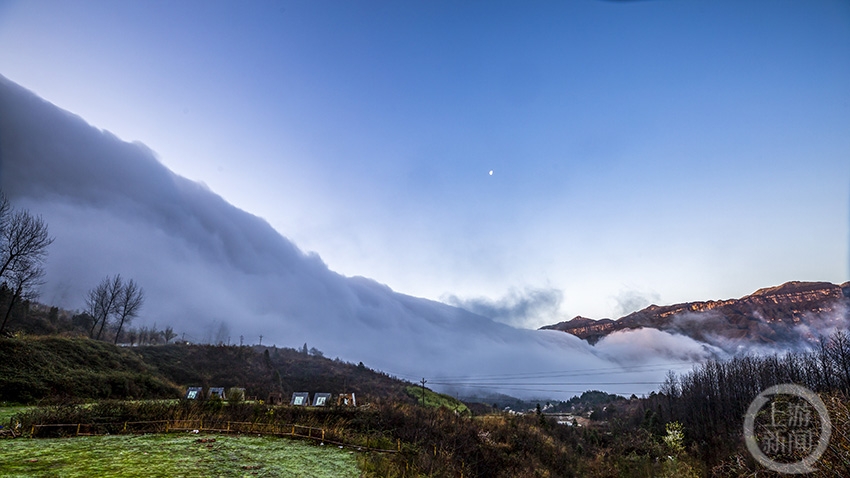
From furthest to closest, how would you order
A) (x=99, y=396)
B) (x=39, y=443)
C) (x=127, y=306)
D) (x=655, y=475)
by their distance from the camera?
(x=127, y=306)
(x=655, y=475)
(x=99, y=396)
(x=39, y=443)

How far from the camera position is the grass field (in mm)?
10273

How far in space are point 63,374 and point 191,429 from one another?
19516 millimetres

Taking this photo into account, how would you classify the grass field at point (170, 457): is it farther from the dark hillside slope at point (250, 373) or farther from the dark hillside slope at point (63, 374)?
the dark hillside slope at point (250, 373)

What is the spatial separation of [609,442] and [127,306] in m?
91.4

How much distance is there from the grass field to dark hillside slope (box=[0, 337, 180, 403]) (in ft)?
47.9

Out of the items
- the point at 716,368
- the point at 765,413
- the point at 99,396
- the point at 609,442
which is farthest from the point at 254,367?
the point at 716,368

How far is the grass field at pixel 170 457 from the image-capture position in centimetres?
1027

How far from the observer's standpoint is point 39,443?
12.9 meters

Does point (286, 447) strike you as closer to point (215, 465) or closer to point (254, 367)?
point (215, 465)

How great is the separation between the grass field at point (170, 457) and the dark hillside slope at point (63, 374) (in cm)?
1459
